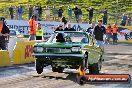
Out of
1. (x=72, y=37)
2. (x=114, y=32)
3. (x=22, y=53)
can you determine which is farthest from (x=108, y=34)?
(x=72, y=37)

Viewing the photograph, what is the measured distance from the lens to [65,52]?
489 inches

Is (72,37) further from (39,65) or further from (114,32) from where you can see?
(114,32)

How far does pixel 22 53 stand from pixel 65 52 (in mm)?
5330

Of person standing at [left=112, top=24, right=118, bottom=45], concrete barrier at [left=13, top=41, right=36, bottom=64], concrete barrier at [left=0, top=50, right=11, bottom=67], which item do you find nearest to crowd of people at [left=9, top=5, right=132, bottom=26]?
person standing at [left=112, top=24, right=118, bottom=45]

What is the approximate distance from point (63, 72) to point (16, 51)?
11.1 ft

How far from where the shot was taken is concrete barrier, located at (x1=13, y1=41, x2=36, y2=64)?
17.1 meters

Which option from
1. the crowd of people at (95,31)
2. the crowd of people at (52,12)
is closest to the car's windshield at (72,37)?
the crowd of people at (95,31)

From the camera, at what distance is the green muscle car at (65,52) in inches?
485

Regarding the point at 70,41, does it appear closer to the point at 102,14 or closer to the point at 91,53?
the point at 91,53

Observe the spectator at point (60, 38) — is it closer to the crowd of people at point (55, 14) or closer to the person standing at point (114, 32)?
the crowd of people at point (55, 14)

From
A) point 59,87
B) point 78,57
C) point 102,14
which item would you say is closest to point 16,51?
point 78,57

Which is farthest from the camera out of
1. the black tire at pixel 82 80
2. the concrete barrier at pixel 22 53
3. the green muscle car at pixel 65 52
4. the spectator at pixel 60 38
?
the concrete barrier at pixel 22 53

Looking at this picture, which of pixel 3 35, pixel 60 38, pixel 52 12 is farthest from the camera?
pixel 52 12

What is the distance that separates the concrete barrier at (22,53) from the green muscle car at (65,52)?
373 centimetres
